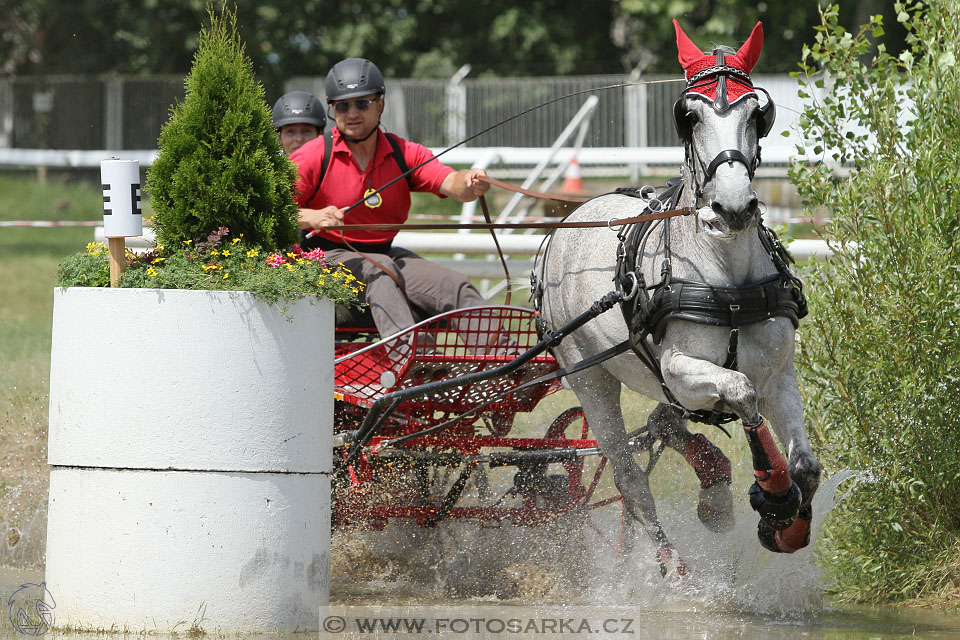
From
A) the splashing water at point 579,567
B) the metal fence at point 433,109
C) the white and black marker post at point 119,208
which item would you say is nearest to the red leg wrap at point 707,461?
the splashing water at point 579,567

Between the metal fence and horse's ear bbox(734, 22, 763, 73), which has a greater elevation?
the metal fence

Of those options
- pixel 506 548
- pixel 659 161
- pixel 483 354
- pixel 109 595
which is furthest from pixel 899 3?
pixel 659 161

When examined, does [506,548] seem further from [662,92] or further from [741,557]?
[662,92]

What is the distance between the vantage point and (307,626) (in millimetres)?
4723

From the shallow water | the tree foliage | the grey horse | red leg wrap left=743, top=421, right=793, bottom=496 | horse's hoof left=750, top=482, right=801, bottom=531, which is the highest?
Answer: the tree foliage

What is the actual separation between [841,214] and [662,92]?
621 inches

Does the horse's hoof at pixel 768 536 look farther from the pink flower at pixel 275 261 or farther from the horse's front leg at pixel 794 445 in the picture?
the pink flower at pixel 275 261

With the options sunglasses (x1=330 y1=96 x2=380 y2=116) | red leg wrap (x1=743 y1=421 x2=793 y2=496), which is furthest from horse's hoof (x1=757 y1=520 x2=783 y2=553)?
sunglasses (x1=330 y1=96 x2=380 y2=116)

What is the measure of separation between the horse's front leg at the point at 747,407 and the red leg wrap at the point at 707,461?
864mm

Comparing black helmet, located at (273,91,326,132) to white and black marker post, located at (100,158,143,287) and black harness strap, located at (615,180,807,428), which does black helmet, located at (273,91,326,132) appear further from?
black harness strap, located at (615,180,807,428)

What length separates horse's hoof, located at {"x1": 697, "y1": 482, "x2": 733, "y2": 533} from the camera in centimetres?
578

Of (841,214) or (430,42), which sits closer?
(841,214)

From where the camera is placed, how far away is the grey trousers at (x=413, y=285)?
6.01m

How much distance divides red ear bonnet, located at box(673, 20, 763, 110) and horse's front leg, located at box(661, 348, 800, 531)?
3.13ft
